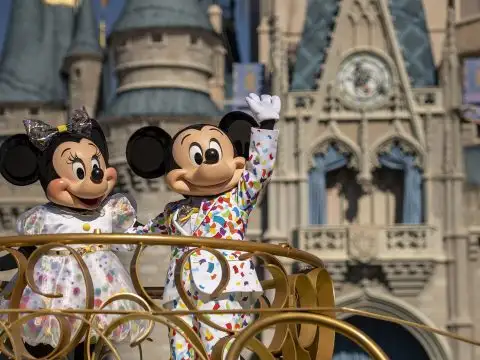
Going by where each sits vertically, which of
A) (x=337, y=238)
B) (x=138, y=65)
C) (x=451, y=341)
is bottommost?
(x=451, y=341)

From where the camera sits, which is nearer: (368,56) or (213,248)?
(213,248)

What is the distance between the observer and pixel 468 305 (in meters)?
20.9

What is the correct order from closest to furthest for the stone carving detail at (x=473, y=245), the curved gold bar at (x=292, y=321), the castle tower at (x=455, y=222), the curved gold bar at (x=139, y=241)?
the curved gold bar at (x=292, y=321) < the curved gold bar at (x=139, y=241) < the castle tower at (x=455, y=222) < the stone carving detail at (x=473, y=245)

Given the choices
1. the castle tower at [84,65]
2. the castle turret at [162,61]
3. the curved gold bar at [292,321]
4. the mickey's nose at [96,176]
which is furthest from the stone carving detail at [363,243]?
the curved gold bar at [292,321]

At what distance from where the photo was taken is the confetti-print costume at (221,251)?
5.95 m

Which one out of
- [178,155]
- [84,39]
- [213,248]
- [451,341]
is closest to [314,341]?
[213,248]

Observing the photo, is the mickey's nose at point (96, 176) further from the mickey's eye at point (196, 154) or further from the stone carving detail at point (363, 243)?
the stone carving detail at point (363, 243)

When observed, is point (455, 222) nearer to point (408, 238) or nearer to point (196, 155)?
point (408, 238)

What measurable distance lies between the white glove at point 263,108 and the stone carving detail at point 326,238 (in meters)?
14.5

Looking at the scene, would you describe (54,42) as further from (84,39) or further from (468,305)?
(468,305)

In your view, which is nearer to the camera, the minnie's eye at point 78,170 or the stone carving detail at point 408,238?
the minnie's eye at point 78,170

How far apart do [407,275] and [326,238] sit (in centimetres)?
133

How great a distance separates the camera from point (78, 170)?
637cm

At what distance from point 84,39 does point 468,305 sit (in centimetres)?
769
